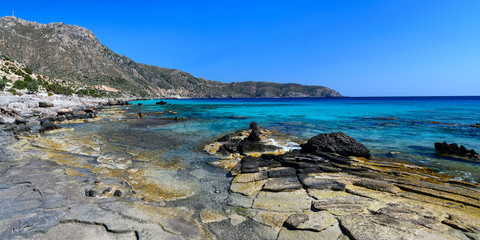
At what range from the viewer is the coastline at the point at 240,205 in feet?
16.2

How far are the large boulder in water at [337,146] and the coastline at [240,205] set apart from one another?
261cm

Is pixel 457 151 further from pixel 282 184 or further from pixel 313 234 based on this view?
pixel 313 234

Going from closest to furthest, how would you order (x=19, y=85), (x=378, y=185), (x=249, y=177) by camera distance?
1. (x=378, y=185)
2. (x=249, y=177)
3. (x=19, y=85)

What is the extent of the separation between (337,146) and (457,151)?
23.7 ft

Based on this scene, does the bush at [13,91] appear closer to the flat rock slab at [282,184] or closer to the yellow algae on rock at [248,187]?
the yellow algae on rock at [248,187]

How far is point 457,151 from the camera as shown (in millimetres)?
12750

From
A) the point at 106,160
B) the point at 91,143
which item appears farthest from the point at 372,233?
the point at 91,143

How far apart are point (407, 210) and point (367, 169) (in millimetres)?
4160

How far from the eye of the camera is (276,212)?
5902 mm

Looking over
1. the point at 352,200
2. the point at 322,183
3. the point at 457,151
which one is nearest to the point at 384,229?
the point at 352,200

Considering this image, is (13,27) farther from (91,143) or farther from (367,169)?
(367,169)

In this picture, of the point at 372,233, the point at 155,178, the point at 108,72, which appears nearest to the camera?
the point at 372,233

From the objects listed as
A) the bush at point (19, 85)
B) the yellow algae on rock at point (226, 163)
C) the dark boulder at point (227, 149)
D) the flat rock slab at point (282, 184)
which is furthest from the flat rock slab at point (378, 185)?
the bush at point (19, 85)

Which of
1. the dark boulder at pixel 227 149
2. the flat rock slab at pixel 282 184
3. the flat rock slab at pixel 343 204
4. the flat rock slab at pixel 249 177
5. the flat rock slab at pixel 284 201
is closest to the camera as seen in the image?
the flat rock slab at pixel 343 204
